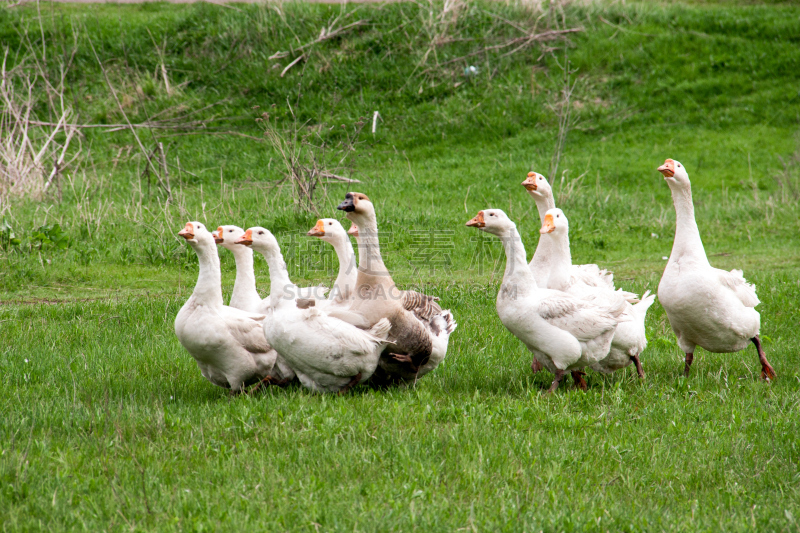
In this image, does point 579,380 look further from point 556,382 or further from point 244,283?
point 244,283

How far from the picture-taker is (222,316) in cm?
614

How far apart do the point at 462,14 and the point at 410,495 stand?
68.5ft

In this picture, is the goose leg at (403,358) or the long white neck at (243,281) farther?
the long white neck at (243,281)

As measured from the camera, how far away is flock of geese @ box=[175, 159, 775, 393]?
19.6 feet

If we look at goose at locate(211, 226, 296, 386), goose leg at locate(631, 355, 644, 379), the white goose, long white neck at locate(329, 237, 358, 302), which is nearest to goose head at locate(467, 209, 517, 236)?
long white neck at locate(329, 237, 358, 302)

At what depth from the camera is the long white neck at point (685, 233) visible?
6.79 m

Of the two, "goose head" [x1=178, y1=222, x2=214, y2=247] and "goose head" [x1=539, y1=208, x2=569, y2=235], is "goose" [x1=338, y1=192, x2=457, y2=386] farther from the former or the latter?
"goose head" [x1=539, y1=208, x2=569, y2=235]

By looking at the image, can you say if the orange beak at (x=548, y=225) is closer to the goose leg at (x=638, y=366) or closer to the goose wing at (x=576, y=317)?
the goose wing at (x=576, y=317)

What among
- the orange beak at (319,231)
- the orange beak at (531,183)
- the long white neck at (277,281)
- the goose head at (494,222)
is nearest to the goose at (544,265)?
the orange beak at (531,183)

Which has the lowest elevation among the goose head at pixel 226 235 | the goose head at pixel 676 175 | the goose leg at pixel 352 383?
the goose leg at pixel 352 383

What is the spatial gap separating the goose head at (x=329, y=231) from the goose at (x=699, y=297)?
2921 millimetres

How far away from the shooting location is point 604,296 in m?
6.81

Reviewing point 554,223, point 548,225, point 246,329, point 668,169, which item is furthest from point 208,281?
point 668,169

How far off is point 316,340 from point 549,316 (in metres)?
1.92
